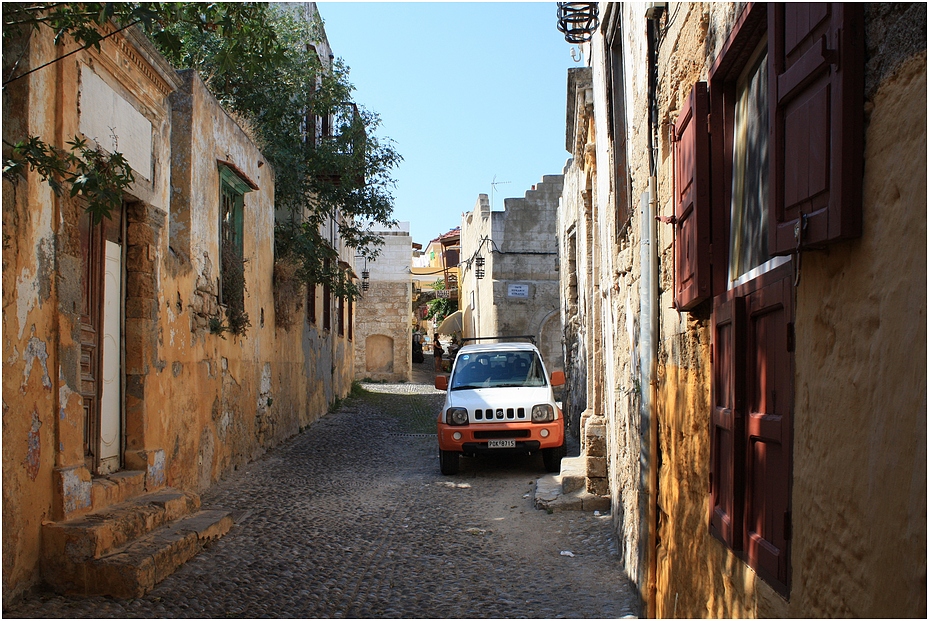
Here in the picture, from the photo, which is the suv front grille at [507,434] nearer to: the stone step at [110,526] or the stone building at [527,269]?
the stone step at [110,526]

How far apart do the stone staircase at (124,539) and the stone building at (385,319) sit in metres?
24.6

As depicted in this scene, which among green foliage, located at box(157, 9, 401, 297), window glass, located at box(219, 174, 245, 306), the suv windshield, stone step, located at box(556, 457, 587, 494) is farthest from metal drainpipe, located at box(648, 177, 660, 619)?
green foliage, located at box(157, 9, 401, 297)

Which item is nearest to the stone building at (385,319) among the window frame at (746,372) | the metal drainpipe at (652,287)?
the metal drainpipe at (652,287)

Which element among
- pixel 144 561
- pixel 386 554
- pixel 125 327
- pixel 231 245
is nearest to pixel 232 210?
pixel 231 245

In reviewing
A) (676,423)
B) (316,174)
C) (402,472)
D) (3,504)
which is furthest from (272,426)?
(676,423)

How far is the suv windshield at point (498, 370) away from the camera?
11.3 m

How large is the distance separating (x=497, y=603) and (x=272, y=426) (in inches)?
292

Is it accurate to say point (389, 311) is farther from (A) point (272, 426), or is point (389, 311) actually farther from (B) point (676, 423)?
(B) point (676, 423)

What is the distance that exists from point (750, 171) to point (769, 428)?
103cm

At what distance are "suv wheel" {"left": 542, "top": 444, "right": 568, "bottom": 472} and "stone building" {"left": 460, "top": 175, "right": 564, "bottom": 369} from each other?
11.4 metres

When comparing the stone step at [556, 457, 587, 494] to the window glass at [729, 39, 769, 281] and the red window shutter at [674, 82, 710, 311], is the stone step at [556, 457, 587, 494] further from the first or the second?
the window glass at [729, 39, 769, 281]

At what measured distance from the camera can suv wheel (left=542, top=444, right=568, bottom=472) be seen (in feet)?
34.1

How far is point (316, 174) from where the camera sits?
14562 millimetres

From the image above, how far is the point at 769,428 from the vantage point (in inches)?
104
